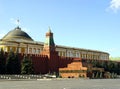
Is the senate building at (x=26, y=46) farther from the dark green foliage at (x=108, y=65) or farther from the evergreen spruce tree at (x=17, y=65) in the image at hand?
the evergreen spruce tree at (x=17, y=65)

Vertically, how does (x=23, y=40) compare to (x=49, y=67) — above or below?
above

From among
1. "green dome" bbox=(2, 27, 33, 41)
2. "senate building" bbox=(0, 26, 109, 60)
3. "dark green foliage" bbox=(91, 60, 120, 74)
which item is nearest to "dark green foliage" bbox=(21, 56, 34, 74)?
"senate building" bbox=(0, 26, 109, 60)

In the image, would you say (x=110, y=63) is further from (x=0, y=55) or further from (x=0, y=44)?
(x=0, y=55)

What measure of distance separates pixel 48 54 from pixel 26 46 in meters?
9.61

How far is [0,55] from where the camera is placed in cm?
4931

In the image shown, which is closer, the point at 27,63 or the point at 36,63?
the point at 27,63

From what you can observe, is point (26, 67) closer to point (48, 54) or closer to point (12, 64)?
point (12, 64)

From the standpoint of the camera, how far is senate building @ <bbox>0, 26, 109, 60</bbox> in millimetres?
67269

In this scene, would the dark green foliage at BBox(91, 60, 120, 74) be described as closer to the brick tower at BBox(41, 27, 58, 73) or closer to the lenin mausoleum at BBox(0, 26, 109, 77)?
the lenin mausoleum at BBox(0, 26, 109, 77)

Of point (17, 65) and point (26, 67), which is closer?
point (26, 67)

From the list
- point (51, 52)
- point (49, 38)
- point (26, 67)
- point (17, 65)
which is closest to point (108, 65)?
point (51, 52)

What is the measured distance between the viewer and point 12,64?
1919 inches

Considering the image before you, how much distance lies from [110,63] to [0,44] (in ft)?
81.2

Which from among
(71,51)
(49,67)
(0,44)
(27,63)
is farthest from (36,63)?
(71,51)
